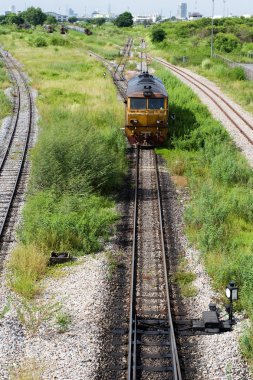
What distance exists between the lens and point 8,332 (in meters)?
10.3

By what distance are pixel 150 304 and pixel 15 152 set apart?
14.5m

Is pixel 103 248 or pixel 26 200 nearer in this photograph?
pixel 103 248

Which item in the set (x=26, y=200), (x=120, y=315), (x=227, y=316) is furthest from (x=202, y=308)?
(x=26, y=200)

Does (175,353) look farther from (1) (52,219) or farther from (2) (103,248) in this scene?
(1) (52,219)

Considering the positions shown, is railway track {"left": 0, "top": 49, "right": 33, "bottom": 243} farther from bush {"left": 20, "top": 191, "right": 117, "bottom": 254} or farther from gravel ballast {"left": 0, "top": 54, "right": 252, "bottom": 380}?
gravel ballast {"left": 0, "top": 54, "right": 252, "bottom": 380}

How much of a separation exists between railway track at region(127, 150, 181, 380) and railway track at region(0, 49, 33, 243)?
407 centimetres

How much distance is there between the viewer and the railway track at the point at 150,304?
9336 mm

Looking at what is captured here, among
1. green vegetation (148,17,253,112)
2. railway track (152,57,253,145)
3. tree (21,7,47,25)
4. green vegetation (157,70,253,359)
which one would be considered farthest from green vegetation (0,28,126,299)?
tree (21,7,47,25)

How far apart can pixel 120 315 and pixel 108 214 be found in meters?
5.26

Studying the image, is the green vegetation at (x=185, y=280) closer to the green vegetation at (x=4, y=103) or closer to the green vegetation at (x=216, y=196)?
the green vegetation at (x=216, y=196)

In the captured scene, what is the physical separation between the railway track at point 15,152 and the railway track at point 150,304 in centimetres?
407

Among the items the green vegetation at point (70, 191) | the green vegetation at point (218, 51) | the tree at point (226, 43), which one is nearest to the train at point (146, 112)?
the green vegetation at point (70, 191)

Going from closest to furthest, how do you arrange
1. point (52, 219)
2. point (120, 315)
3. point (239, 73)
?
point (120, 315) < point (52, 219) < point (239, 73)

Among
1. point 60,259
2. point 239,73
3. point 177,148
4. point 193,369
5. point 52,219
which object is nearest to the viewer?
point 193,369
